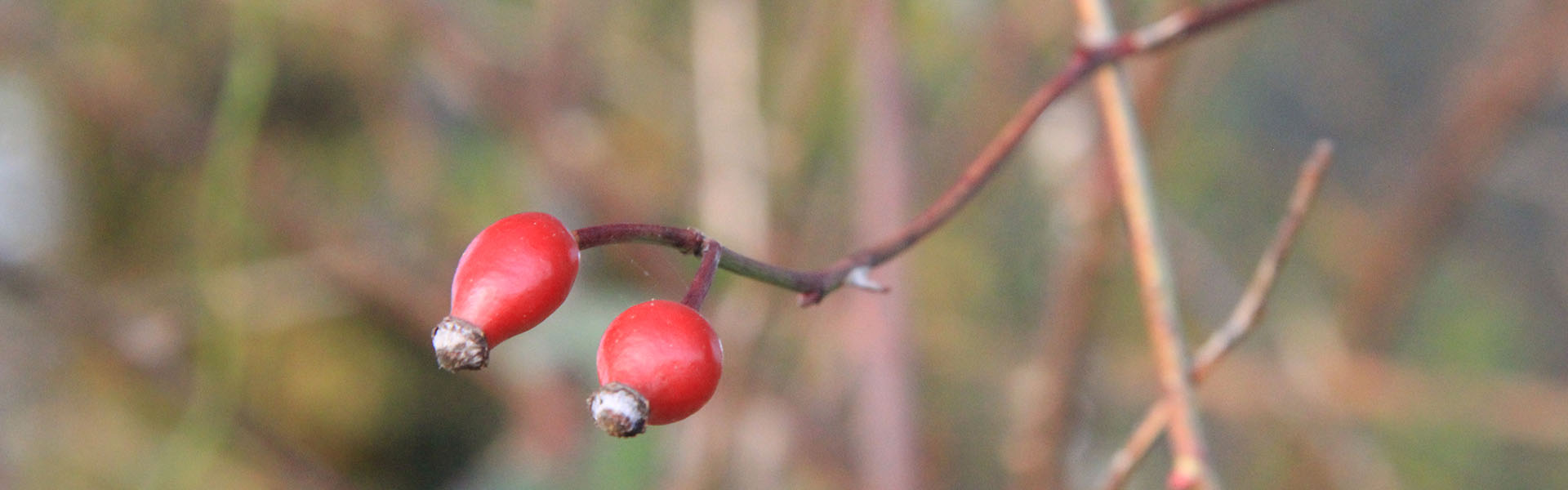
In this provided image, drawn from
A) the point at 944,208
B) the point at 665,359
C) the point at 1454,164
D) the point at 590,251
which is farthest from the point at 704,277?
the point at 1454,164

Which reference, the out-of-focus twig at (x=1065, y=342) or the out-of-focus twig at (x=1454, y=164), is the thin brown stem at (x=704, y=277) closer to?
the out-of-focus twig at (x=1065, y=342)

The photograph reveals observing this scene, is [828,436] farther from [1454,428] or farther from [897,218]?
[1454,428]

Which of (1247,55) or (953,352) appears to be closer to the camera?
→ (953,352)

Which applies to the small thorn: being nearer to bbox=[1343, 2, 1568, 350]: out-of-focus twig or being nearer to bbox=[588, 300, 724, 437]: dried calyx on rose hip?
bbox=[588, 300, 724, 437]: dried calyx on rose hip

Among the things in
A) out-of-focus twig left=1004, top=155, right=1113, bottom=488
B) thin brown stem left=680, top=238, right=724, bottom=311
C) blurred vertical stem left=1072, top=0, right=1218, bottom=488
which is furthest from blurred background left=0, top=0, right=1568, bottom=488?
thin brown stem left=680, top=238, right=724, bottom=311

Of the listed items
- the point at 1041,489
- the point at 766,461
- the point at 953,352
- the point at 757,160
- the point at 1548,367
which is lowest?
the point at 1548,367

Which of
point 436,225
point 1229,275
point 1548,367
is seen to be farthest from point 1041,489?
point 1548,367

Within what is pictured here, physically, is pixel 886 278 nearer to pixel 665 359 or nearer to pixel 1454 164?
pixel 665 359
